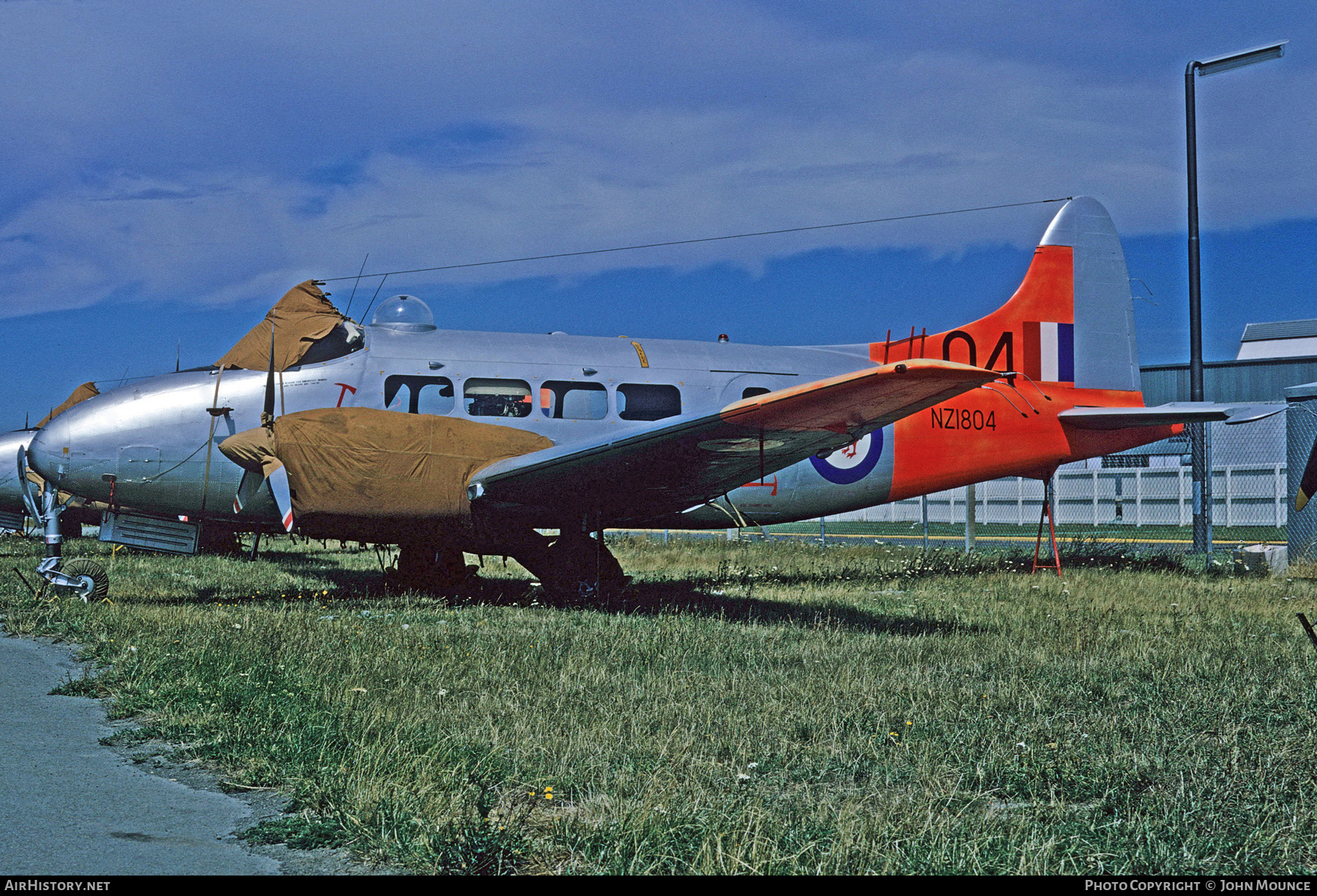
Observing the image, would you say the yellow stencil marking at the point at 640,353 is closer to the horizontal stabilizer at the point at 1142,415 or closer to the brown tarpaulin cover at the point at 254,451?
the brown tarpaulin cover at the point at 254,451

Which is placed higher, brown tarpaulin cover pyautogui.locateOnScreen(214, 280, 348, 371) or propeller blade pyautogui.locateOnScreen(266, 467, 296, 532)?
brown tarpaulin cover pyautogui.locateOnScreen(214, 280, 348, 371)

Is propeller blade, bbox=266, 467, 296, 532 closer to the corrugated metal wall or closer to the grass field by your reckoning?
the grass field

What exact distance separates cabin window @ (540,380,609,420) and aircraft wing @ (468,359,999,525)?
129cm

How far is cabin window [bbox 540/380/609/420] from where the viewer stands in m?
12.1

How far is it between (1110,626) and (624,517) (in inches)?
211

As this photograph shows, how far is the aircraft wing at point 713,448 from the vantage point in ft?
27.2

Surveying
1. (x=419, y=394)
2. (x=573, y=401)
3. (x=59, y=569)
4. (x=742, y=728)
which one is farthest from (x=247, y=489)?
(x=742, y=728)

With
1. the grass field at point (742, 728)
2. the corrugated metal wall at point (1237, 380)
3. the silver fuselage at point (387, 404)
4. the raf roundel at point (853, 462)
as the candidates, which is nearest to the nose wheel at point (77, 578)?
the grass field at point (742, 728)

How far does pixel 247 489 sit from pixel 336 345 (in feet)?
6.25

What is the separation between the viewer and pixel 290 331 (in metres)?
11.5

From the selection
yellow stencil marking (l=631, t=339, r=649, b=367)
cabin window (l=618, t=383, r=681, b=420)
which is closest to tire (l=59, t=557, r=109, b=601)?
cabin window (l=618, t=383, r=681, b=420)

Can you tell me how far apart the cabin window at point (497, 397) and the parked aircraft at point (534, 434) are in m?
0.02

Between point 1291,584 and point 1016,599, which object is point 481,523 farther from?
point 1291,584

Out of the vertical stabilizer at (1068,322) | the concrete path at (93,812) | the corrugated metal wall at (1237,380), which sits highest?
the corrugated metal wall at (1237,380)
